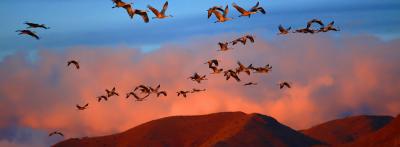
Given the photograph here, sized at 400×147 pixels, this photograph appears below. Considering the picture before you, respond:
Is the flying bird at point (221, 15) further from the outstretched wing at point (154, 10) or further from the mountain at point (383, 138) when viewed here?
the mountain at point (383, 138)

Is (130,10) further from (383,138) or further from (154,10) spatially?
(383,138)

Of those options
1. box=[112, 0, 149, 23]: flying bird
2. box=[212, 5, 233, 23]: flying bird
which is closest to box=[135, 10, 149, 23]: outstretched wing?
box=[112, 0, 149, 23]: flying bird

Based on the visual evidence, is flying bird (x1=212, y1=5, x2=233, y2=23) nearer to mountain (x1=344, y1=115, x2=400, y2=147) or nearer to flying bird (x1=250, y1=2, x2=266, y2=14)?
flying bird (x1=250, y1=2, x2=266, y2=14)

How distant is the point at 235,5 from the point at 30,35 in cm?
1333

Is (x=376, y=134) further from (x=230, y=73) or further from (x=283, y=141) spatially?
(x=230, y=73)

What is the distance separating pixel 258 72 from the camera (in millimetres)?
65500

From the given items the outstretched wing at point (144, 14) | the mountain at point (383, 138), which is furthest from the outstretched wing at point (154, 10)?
the mountain at point (383, 138)

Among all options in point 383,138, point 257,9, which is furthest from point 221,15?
point 383,138

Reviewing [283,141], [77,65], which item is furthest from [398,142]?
[77,65]

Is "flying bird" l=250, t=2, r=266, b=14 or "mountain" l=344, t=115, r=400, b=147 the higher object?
"flying bird" l=250, t=2, r=266, b=14

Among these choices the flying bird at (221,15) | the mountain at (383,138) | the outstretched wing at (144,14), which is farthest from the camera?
the mountain at (383,138)

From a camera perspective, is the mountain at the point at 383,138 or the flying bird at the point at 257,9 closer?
the flying bird at the point at 257,9

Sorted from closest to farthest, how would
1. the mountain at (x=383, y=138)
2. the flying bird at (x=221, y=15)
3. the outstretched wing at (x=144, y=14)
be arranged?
the outstretched wing at (x=144, y=14)
the flying bird at (x=221, y=15)
the mountain at (x=383, y=138)

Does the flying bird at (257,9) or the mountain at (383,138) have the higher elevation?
the flying bird at (257,9)
